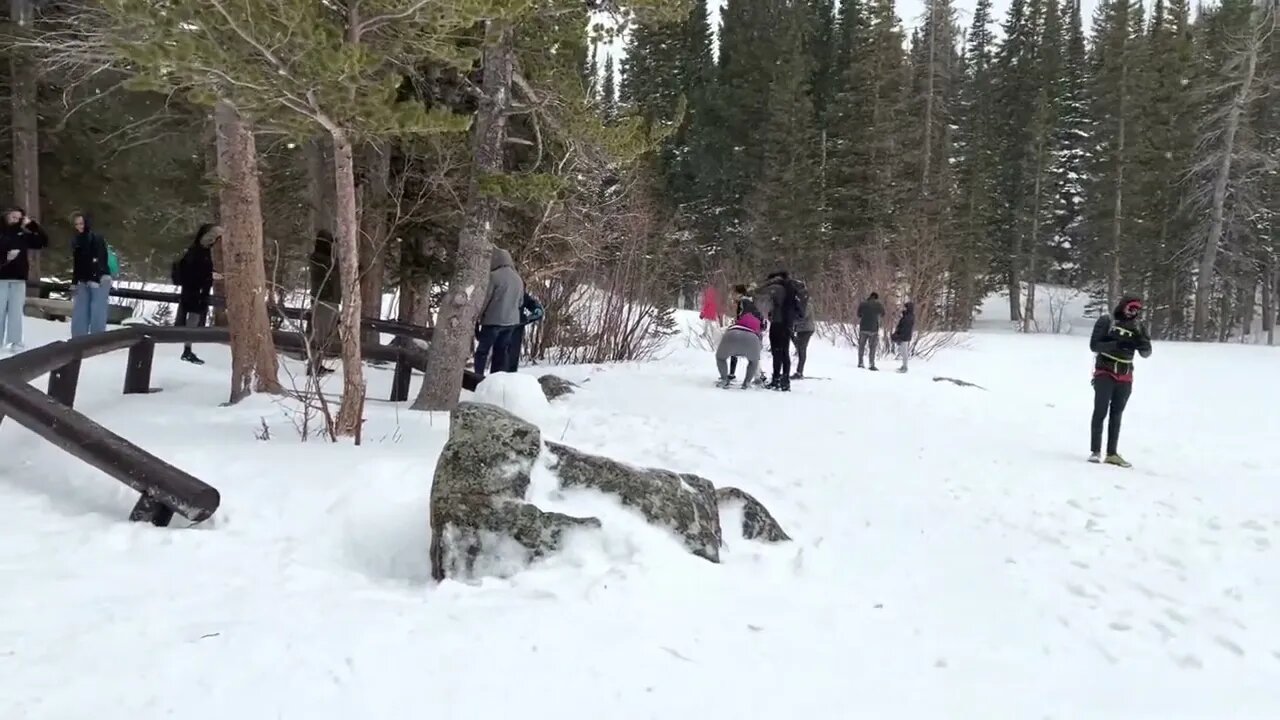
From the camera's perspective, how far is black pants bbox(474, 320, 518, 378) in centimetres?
880

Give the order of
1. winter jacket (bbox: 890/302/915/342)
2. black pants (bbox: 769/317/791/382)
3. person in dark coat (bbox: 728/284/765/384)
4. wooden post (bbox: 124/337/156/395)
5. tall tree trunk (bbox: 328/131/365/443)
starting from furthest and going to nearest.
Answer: winter jacket (bbox: 890/302/915/342) → black pants (bbox: 769/317/791/382) → person in dark coat (bbox: 728/284/765/384) → wooden post (bbox: 124/337/156/395) → tall tree trunk (bbox: 328/131/365/443)

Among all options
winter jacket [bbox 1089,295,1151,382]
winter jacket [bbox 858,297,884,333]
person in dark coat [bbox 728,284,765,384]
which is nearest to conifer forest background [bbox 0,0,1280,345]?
person in dark coat [bbox 728,284,765,384]

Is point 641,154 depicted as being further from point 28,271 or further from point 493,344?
point 28,271

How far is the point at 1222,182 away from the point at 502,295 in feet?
89.4

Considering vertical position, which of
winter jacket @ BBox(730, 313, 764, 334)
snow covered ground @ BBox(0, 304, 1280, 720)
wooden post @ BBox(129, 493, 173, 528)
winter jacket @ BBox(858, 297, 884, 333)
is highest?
winter jacket @ BBox(858, 297, 884, 333)

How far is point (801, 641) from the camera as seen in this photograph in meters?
3.58

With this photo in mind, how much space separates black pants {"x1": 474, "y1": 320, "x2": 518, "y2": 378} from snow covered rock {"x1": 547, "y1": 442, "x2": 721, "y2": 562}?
4.40 m

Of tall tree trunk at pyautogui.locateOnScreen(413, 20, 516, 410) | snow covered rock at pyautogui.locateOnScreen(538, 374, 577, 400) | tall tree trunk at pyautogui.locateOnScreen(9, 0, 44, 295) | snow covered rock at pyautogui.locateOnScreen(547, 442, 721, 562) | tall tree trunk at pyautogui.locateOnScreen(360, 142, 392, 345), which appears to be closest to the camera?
snow covered rock at pyautogui.locateOnScreen(547, 442, 721, 562)

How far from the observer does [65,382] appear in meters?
5.93

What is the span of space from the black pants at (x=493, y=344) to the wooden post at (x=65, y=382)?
3.61 meters

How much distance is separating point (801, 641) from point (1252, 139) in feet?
103

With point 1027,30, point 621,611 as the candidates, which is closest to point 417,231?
point 621,611

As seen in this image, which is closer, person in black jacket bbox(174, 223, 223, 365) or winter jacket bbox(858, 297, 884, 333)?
person in black jacket bbox(174, 223, 223, 365)

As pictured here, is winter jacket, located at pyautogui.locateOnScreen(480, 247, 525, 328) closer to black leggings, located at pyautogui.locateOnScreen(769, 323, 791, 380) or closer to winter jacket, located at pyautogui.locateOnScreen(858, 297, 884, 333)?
black leggings, located at pyautogui.locateOnScreen(769, 323, 791, 380)
